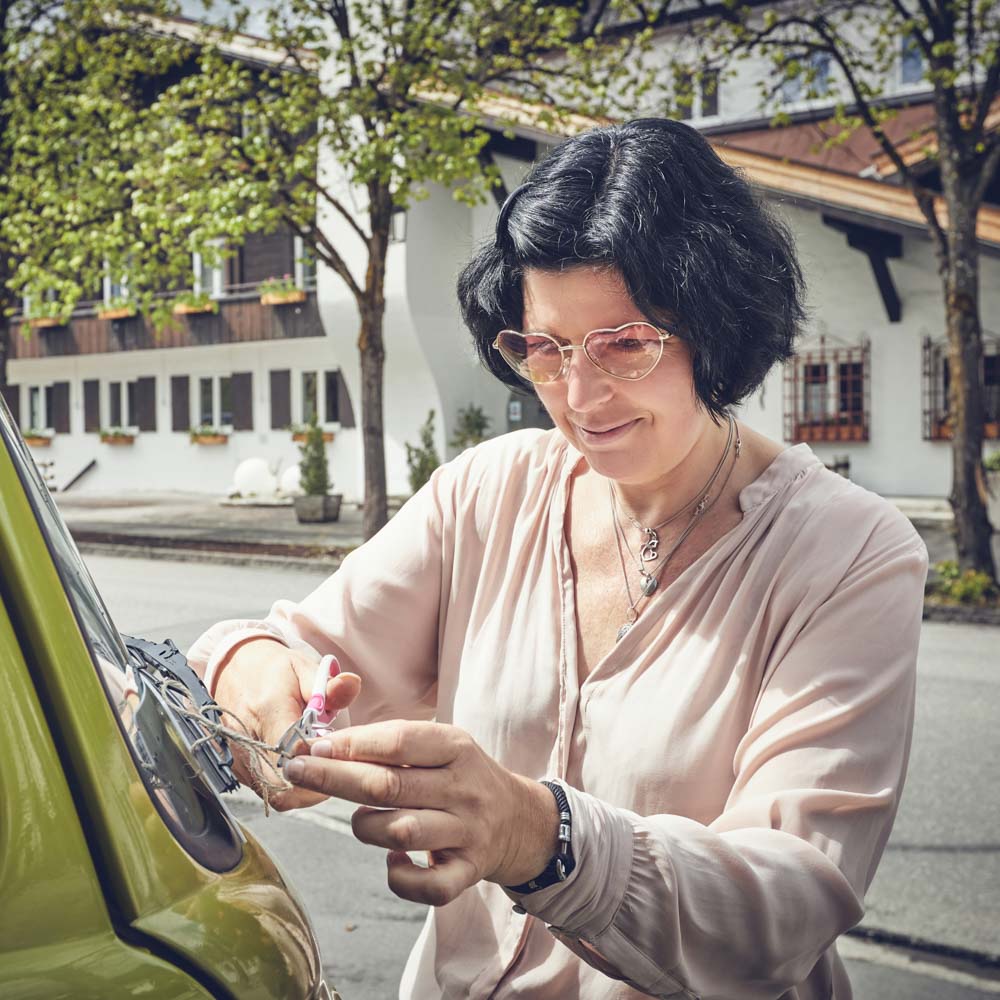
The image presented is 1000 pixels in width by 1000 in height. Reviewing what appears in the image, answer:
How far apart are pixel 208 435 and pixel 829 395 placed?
1433 centimetres

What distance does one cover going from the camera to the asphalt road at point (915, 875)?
3873 mm

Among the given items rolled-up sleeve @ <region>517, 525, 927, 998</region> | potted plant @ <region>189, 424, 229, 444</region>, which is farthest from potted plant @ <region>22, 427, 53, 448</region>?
→ rolled-up sleeve @ <region>517, 525, 927, 998</region>

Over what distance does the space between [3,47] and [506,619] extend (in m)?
19.3

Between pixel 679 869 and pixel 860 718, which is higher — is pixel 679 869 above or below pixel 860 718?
below

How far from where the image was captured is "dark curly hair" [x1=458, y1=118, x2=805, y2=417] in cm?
168

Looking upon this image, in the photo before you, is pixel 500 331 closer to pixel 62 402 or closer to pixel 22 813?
pixel 22 813

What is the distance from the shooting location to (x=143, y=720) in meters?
1.10

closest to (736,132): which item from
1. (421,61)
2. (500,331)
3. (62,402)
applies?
(421,61)

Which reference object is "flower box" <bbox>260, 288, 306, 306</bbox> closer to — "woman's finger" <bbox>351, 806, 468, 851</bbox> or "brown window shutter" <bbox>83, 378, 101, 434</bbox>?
"brown window shutter" <bbox>83, 378, 101, 434</bbox>

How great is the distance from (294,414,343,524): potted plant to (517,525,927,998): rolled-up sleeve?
1849cm

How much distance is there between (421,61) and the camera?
1403 centimetres

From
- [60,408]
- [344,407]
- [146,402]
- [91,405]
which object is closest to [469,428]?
[344,407]

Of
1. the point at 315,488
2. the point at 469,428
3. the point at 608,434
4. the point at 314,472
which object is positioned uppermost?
the point at 608,434

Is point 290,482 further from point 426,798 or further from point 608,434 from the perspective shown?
point 426,798
